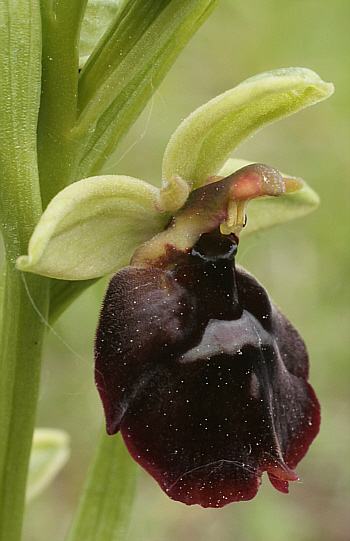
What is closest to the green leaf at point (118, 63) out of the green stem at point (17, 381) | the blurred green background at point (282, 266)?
the green stem at point (17, 381)

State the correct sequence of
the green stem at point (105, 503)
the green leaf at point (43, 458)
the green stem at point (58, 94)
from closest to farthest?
1. the green stem at point (58, 94)
2. the green stem at point (105, 503)
3. the green leaf at point (43, 458)

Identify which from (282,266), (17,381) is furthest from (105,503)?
(282,266)

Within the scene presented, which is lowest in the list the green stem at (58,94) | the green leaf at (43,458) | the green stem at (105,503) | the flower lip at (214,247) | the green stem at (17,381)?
the green leaf at (43,458)

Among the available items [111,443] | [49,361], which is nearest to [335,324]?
[49,361]

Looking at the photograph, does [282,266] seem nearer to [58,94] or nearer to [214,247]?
[214,247]

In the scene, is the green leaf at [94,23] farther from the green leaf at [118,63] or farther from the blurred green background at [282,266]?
the blurred green background at [282,266]

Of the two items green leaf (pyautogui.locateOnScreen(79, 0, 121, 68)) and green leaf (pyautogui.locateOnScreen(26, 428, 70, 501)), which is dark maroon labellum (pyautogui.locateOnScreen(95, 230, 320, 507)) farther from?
green leaf (pyautogui.locateOnScreen(26, 428, 70, 501))

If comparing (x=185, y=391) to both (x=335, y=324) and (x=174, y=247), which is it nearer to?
(x=174, y=247)

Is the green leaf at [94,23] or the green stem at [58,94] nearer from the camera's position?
the green stem at [58,94]

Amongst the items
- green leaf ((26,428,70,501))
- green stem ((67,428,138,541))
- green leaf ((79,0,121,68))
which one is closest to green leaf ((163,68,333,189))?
green leaf ((79,0,121,68))
